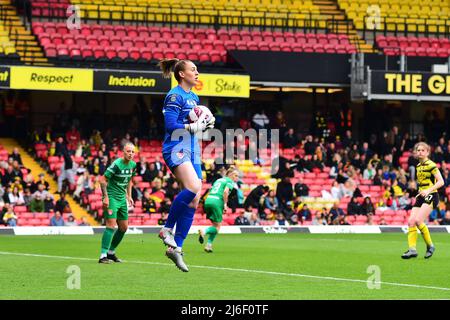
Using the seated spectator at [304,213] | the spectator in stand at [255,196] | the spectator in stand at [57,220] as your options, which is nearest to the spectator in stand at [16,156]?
the spectator in stand at [57,220]

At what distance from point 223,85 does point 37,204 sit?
8.75 metres

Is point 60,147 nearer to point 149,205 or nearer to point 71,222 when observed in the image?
point 71,222

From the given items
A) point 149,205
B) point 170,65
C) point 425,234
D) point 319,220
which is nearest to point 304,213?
point 319,220

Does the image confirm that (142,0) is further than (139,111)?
Yes

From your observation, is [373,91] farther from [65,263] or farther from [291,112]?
[65,263]

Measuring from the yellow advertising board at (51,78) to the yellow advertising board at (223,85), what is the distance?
313cm

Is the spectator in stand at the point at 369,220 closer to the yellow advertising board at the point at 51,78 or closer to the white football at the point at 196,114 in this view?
the yellow advertising board at the point at 51,78

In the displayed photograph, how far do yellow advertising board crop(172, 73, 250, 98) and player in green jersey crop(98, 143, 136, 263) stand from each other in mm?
19576

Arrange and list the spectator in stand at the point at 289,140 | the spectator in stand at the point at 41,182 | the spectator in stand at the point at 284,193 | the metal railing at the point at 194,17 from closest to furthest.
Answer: the spectator in stand at the point at 41,182
the spectator in stand at the point at 284,193
the spectator in stand at the point at 289,140
the metal railing at the point at 194,17

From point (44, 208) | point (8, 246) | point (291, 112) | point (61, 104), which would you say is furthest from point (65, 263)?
point (291, 112)

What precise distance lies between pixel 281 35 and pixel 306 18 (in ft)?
7.85

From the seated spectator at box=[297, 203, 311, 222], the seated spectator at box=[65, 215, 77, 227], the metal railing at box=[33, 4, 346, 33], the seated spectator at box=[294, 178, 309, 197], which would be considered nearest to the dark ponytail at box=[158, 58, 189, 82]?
the seated spectator at box=[65, 215, 77, 227]

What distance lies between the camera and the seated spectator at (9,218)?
106ft

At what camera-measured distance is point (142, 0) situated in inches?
1743
